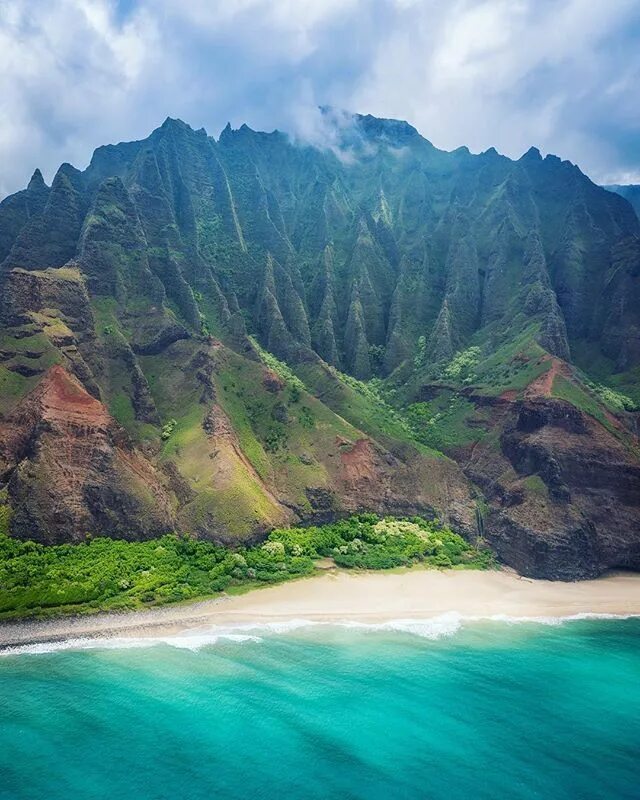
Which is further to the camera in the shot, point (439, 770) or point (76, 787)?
point (439, 770)

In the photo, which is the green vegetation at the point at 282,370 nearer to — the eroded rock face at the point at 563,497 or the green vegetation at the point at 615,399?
the eroded rock face at the point at 563,497

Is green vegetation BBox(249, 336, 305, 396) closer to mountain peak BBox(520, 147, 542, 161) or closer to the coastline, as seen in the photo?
the coastline

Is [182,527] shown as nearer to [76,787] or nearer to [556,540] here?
[76,787]

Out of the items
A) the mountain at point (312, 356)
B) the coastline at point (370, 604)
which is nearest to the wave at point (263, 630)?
the coastline at point (370, 604)

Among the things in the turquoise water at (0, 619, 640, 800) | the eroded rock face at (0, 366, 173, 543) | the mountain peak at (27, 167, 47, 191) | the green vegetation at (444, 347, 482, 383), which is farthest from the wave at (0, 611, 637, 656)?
the mountain peak at (27, 167, 47, 191)

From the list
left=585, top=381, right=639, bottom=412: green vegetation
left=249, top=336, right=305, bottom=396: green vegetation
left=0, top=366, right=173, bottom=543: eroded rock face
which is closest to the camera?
left=0, top=366, right=173, bottom=543: eroded rock face

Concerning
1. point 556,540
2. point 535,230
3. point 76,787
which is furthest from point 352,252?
point 76,787

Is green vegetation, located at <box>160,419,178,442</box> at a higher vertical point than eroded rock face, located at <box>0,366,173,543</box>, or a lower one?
higher
